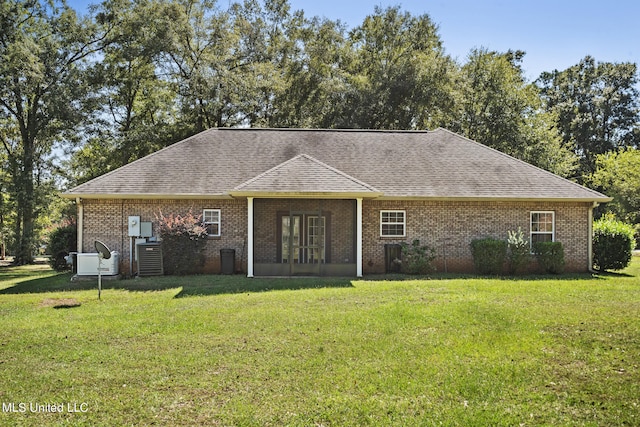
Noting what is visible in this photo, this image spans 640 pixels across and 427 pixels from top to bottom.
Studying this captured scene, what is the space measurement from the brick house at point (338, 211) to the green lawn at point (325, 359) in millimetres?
5162

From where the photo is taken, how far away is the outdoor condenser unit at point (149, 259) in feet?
50.8

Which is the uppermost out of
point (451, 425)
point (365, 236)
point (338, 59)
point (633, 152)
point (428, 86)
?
point (338, 59)

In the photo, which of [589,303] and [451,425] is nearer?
[451,425]

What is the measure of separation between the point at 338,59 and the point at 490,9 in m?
21.3

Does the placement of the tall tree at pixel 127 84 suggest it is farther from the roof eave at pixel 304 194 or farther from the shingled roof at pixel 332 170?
the roof eave at pixel 304 194

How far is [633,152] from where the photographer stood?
3675cm

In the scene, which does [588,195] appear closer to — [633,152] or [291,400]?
[291,400]

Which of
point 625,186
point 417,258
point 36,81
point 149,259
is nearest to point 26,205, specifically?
point 36,81

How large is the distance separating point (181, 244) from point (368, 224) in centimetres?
613

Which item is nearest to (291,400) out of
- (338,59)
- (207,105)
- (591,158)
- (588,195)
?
(588,195)

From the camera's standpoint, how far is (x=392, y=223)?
1695 cm

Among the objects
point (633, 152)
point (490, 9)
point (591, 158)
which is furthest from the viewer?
point (591, 158)

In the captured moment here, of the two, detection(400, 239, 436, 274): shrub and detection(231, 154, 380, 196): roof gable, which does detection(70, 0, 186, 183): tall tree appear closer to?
detection(231, 154, 380, 196): roof gable

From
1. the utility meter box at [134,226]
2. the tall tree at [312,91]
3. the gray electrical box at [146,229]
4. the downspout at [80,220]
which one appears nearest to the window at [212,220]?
the gray electrical box at [146,229]
